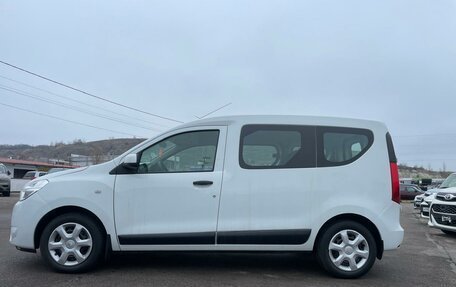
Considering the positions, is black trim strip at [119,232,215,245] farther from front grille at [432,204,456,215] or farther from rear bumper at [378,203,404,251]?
front grille at [432,204,456,215]

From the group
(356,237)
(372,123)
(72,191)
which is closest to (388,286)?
(356,237)

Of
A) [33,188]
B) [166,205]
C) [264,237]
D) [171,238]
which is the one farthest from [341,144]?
[33,188]

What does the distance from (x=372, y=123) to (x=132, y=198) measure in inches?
133

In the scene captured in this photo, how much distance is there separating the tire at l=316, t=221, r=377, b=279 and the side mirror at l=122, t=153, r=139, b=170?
2.58 meters

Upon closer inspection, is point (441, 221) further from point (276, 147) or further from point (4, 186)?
point (4, 186)

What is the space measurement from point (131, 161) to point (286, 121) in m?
2.12

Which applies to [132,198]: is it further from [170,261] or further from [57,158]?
[57,158]

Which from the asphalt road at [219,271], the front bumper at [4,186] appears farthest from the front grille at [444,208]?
the front bumper at [4,186]

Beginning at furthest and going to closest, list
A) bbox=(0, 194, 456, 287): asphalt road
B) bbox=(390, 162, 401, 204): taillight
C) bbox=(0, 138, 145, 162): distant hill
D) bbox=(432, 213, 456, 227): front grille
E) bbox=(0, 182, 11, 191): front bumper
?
bbox=(0, 138, 145, 162): distant hill → bbox=(0, 182, 11, 191): front bumper → bbox=(432, 213, 456, 227): front grille → bbox=(390, 162, 401, 204): taillight → bbox=(0, 194, 456, 287): asphalt road

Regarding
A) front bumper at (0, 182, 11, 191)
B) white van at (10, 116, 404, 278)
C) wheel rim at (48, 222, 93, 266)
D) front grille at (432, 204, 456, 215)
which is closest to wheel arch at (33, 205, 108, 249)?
white van at (10, 116, 404, 278)

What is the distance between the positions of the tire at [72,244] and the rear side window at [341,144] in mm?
3057

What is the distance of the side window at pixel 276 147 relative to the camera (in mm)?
6215

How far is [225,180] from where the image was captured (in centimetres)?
607

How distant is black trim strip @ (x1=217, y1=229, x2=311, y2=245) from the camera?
598cm
